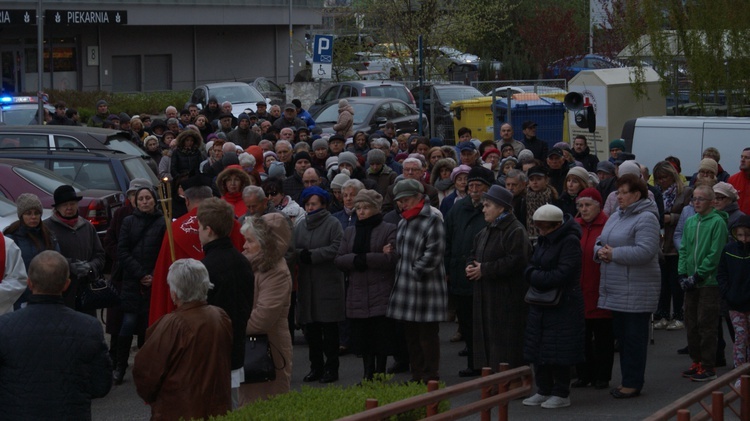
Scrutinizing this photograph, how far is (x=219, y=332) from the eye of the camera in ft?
22.7

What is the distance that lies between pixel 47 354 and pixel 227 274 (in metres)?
1.40

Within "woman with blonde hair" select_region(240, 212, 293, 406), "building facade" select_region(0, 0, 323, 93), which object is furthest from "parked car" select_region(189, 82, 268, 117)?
"woman with blonde hair" select_region(240, 212, 293, 406)

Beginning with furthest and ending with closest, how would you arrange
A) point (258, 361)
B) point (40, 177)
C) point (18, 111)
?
point (18, 111) → point (40, 177) → point (258, 361)

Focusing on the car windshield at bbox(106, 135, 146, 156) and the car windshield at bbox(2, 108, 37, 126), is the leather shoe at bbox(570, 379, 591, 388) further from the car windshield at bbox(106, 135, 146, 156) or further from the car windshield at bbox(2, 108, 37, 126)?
the car windshield at bbox(2, 108, 37, 126)

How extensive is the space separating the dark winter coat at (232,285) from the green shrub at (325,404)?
0.63 metres

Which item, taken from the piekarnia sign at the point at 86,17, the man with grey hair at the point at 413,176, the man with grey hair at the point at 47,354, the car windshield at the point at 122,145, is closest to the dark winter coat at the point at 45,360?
the man with grey hair at the point at 47,354

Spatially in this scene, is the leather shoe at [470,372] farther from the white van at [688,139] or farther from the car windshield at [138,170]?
the car windshield at [138,170]

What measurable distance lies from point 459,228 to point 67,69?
40829mm

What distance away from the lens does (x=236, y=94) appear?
3219 centimetres

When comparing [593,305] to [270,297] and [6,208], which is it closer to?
[270,297]

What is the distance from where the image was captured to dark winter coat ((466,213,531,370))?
979cm

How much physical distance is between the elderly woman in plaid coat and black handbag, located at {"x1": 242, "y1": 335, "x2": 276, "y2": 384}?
1931 mm

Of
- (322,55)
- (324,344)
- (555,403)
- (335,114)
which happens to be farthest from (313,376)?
(335,114)

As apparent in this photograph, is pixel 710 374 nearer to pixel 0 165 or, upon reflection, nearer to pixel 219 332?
pixel 219 332
